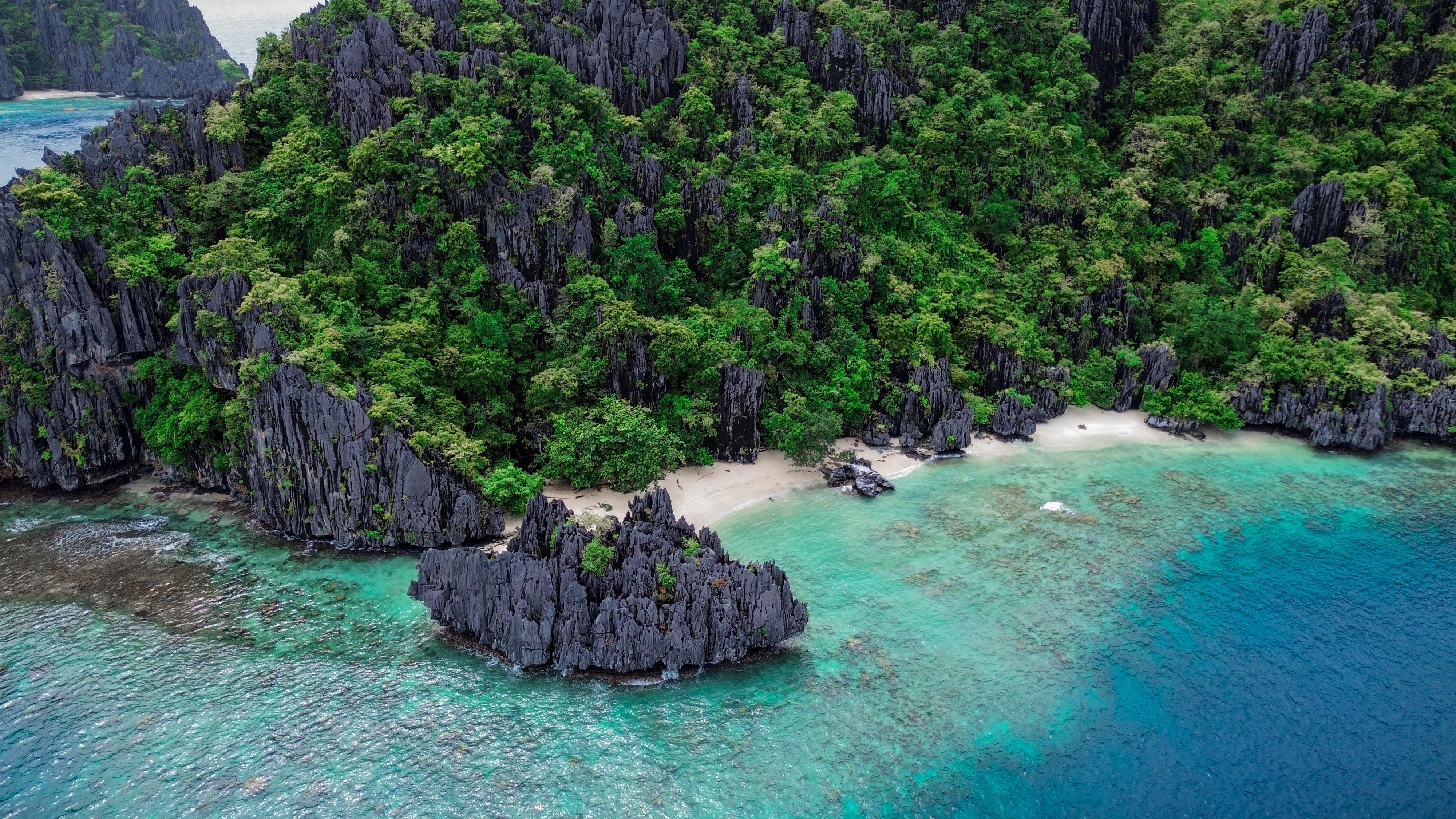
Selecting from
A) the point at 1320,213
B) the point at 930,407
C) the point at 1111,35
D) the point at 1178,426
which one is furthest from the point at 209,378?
the point at 1320,213

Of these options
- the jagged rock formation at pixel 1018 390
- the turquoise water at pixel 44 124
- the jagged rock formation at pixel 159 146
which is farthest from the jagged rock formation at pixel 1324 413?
the turquoise water at pixel 44 124

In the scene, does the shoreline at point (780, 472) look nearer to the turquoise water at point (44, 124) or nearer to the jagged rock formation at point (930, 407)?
the jagged rock formation at point (930, 407)

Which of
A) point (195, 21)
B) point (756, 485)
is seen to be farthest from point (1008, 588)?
point (195, 21)

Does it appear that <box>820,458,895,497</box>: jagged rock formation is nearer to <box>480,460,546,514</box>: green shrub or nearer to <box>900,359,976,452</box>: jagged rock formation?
<box>900,359,976,452</box>: jagged rock formation

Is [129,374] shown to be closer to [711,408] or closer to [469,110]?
[469,110]

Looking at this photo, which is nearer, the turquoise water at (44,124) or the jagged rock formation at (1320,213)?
the jagged rock formation at (1320,213)
